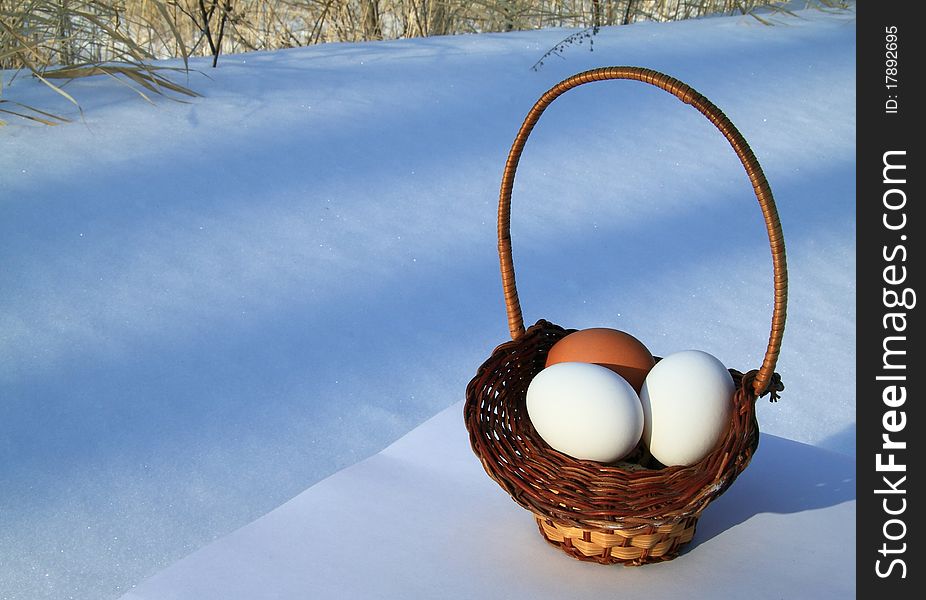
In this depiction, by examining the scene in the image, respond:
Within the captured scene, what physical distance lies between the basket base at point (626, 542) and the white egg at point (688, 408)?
58 millimetres

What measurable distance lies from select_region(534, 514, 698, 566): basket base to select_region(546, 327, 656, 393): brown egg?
0.44ft

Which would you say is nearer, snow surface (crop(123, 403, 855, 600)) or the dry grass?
snow surface (crop(123, 403, 855, 600))

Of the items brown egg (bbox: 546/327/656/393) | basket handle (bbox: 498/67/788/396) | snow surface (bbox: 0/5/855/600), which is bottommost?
snow surface (bbox: 0/5/855/600)

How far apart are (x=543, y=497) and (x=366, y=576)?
16 centimetres

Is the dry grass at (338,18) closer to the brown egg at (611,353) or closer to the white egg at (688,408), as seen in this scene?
the brown egg at (611,353)

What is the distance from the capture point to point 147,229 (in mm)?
1814

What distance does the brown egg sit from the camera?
88cm

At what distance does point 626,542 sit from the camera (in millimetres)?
791

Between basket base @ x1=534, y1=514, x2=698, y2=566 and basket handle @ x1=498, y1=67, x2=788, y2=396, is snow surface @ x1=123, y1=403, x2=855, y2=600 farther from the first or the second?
basket handle @ x1=498, y1=67, x2=788, y2=396

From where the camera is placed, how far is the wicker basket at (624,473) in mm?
745
